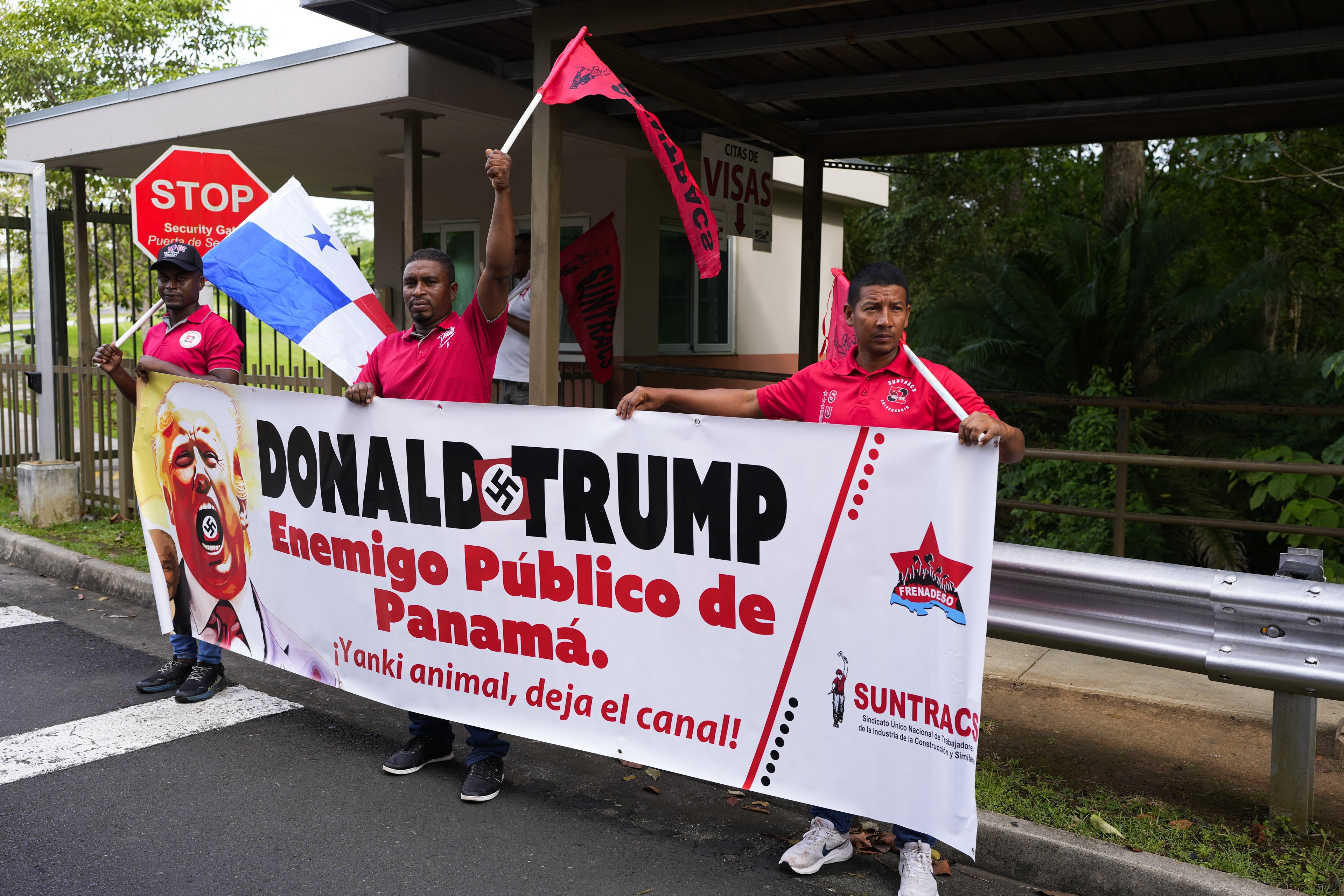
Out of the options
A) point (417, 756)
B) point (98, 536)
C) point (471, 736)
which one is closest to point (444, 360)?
point (471, 736)

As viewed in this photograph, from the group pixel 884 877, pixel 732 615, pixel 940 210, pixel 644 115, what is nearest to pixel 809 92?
pixel 644 115

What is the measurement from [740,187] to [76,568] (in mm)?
5477

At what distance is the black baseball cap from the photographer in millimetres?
4965

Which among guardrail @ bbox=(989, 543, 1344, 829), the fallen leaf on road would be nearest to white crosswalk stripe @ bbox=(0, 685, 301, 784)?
guardrail @ bbox=(989, 543, 1344, 829)

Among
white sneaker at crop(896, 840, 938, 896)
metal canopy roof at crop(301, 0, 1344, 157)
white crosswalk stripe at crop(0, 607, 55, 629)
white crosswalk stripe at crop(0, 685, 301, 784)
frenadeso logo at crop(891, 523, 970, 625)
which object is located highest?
metal canopy roof at crop(301, 0, 1344, 157)

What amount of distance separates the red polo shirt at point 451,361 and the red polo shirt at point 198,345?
1301mm

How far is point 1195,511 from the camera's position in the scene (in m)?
9.62

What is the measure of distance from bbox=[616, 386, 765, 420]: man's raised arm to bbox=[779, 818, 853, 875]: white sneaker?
1.36m

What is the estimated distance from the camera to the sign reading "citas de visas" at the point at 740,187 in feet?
25.6

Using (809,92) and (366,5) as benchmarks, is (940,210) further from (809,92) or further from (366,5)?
(366,5)

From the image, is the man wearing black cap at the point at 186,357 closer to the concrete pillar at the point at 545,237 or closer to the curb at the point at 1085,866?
the concrete pillar at the point at 545,237

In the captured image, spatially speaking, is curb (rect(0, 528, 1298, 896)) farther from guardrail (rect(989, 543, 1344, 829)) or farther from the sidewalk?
the sidewalk

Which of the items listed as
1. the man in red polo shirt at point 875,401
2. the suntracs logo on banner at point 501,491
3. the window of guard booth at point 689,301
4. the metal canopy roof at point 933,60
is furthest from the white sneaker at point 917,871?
the window of guard booth at point 689,301

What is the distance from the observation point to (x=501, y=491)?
4.03 meters
